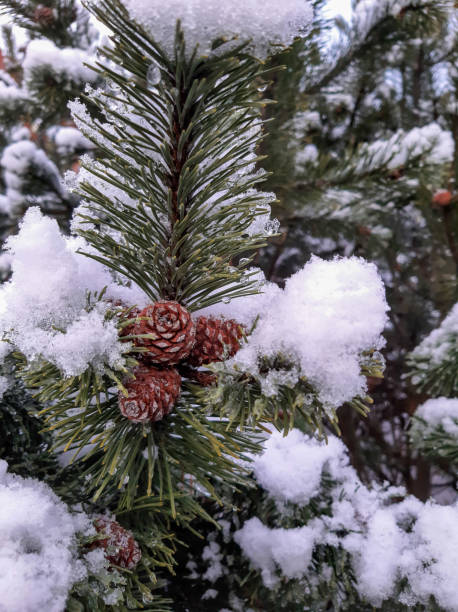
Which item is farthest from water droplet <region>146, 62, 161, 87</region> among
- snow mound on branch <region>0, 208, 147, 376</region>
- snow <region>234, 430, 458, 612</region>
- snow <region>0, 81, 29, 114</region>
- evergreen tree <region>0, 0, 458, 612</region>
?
snow <region>0, 81, 29, 114</region>

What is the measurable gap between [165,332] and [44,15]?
1295mm

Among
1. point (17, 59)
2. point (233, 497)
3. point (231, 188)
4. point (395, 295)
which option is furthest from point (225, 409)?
point (17, 59)

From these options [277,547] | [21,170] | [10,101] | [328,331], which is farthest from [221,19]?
[10,101]

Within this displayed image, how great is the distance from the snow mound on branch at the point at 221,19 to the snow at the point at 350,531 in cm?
61

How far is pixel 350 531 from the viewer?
666 mm

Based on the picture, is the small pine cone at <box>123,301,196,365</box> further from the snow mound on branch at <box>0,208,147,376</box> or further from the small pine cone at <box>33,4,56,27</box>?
the small pine cone at <box>33,4,56,27</box>

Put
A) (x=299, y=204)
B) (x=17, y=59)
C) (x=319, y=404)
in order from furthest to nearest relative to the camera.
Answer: (x=17, y=59) → (x=299, y=204) → (x=319, y=404)

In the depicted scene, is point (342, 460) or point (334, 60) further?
point (334, 60)

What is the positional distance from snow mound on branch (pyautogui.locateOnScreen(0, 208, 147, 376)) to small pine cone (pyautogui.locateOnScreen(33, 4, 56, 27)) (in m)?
1.10

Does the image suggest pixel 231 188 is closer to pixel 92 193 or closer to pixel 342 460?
pixel 92 193

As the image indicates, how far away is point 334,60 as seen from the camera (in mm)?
1436

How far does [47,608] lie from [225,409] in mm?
262

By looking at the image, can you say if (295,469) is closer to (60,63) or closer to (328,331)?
(328,331)

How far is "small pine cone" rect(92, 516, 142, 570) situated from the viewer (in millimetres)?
513
